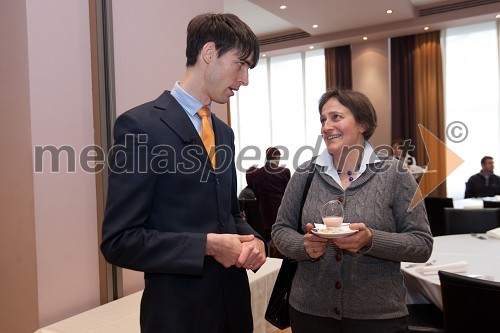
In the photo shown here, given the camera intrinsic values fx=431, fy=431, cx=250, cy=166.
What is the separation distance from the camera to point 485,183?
21.3 feet

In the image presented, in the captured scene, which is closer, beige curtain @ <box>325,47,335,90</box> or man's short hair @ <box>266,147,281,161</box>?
man's short hair @ <box>266,147,281,161</box>

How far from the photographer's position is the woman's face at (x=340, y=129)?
76.3 inches

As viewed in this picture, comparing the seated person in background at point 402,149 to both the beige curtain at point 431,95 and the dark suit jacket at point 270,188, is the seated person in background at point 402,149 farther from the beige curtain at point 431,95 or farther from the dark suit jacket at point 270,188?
the dark suit jacket at point 270,188

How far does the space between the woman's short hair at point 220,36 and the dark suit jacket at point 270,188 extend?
170 inches

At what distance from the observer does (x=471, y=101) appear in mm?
8016

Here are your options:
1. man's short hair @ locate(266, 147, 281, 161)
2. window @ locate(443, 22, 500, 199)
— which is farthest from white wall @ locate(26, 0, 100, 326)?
window @ locate(443, 22, 500, 199)

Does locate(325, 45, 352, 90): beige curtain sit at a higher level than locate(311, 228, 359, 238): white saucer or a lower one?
higher

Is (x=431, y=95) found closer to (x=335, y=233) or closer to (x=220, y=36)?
(x=335, y=233)

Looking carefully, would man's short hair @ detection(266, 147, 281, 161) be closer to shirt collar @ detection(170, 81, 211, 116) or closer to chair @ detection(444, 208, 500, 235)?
chair @ detection(444, 208, 500, 235)

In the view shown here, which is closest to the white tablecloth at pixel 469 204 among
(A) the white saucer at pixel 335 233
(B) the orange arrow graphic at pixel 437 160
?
(B) the orange arrow graphic at pixel 437 160

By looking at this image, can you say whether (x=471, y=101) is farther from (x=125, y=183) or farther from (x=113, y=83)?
(x=125, y=183)

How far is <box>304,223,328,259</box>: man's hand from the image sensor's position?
1673 millimetres

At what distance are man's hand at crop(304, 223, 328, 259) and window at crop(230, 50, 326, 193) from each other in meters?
7.59

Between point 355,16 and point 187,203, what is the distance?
712cm
